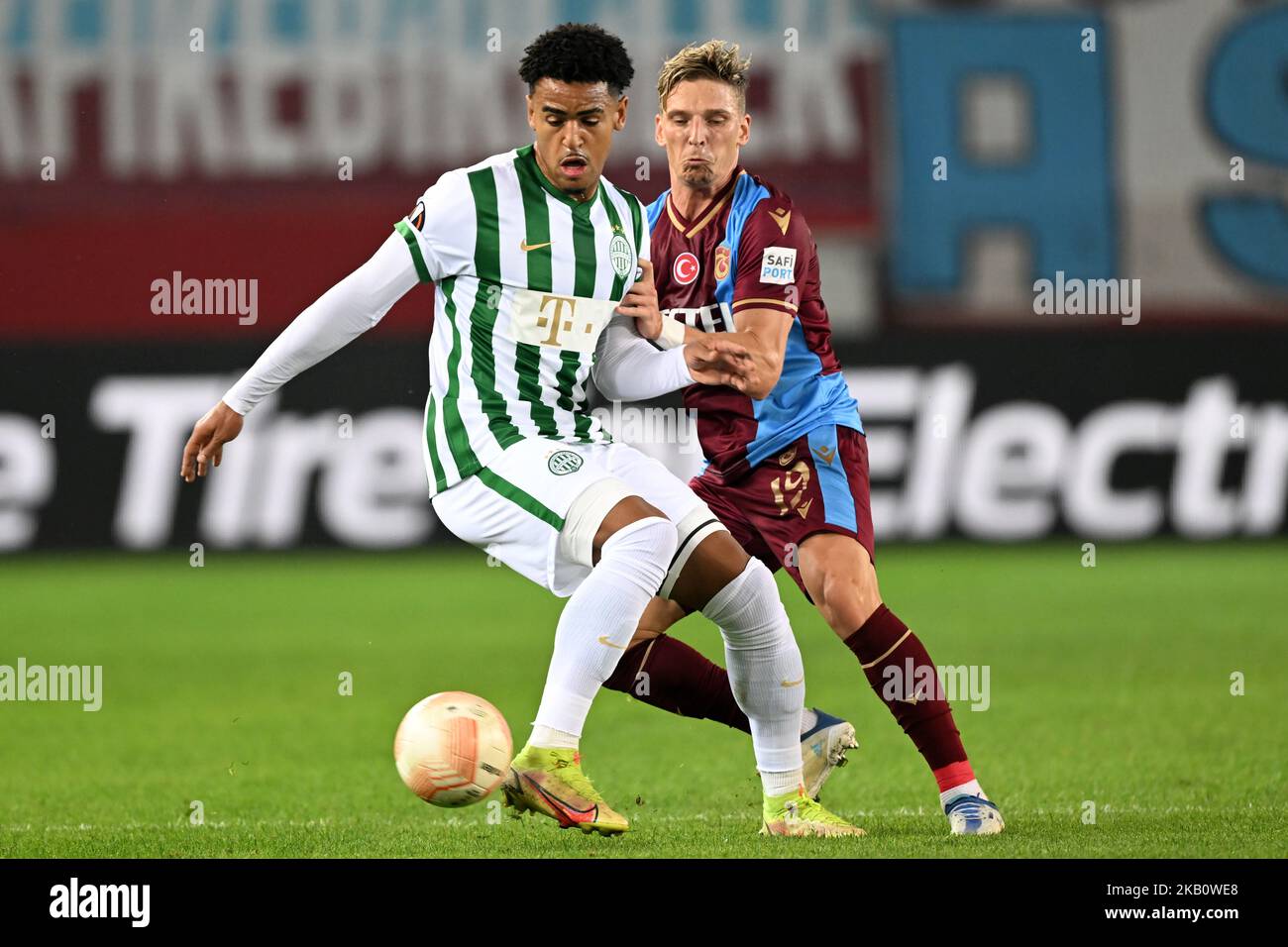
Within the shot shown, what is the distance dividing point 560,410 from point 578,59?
0.92 meters

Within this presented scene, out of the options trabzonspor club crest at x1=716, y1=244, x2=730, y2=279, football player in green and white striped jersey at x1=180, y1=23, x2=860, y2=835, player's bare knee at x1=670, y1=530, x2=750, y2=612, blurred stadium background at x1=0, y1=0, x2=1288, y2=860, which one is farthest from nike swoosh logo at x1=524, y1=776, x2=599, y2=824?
blurred stadium background at x1=0, y1=0, x2=1288, y2=860

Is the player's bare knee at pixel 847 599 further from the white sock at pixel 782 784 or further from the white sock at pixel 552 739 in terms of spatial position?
the white sock at pixel 552 739

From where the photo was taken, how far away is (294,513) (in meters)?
13.8

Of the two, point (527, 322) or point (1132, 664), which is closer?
point (527, 322)

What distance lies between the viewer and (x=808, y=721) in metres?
5.43

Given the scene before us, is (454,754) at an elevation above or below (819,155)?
below

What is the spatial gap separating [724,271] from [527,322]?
853mm

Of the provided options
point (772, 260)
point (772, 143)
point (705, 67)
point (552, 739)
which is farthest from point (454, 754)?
point (772, 143)

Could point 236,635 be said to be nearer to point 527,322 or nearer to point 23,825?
point 23,825

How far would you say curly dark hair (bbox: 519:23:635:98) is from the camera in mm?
4660

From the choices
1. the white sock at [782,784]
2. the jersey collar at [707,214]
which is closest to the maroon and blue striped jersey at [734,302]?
the jersey collar at [707,214]

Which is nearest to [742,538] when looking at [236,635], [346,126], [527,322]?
[527,322]

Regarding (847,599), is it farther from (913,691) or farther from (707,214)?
(707,214)
